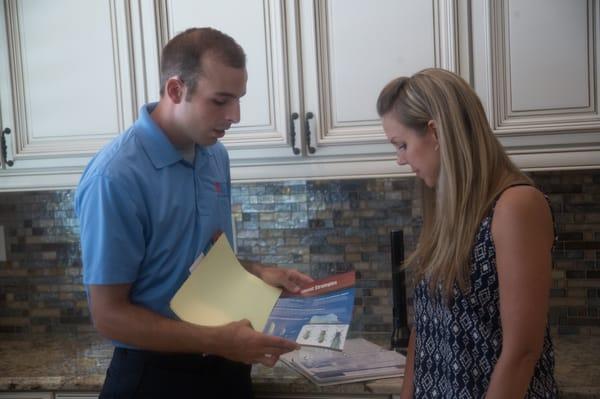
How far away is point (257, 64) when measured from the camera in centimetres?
197

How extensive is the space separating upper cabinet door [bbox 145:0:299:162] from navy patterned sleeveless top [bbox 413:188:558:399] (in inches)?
30.8

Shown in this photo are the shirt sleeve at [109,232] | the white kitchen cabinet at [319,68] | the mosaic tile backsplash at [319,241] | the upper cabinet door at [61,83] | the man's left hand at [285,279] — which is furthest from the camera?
the mosaic tile backsplash at [319,241]

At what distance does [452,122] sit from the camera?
4.05 feet

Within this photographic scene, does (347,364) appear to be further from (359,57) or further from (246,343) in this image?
(359,57)

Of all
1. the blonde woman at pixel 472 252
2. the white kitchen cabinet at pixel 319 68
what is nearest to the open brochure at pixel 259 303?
the blonde woman at pixel 472 252

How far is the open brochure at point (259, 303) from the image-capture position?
4.84 feet

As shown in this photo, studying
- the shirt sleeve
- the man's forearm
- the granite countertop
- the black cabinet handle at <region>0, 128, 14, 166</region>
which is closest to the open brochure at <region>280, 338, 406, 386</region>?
the granite countertop

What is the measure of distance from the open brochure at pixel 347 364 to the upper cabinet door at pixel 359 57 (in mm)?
518

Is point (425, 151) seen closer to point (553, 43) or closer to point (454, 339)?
point (454, 339)

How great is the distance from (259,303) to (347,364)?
47 centimetres

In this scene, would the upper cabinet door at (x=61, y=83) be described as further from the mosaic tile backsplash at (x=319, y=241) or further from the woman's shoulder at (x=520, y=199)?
the woman's shoulder at (x=520, y=199)

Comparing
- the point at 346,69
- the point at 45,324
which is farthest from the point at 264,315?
the point at 45,324

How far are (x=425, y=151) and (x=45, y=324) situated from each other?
179 cm

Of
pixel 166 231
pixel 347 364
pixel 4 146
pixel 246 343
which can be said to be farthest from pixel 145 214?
pixel 4 146
